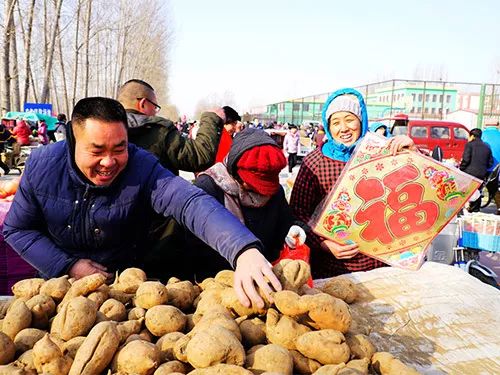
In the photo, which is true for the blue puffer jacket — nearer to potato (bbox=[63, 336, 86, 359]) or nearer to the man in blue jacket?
the man in blue jacket

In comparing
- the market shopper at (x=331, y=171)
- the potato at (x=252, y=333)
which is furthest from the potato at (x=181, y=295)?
the market shopper at (x=331, y=171)

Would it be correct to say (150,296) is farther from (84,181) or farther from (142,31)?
(142,31)

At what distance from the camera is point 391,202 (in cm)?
275

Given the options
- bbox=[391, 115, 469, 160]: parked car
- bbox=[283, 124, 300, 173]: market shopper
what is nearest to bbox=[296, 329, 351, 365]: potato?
bbox=[283, 124, 300, 173]: market shopper

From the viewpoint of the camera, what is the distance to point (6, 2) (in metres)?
16.4

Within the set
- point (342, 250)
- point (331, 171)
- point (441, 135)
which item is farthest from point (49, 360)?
point (441, 135)

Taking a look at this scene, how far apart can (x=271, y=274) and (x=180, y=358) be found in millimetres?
431

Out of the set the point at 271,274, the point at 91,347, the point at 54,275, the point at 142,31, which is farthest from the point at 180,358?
the point at 142,31

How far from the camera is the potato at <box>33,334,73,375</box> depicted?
1420mm

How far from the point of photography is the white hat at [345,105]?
117 inches

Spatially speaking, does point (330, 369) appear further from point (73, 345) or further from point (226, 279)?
point (73, 345)

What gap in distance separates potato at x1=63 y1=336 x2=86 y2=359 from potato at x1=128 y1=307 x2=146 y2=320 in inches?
9.0

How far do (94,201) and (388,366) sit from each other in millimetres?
1470

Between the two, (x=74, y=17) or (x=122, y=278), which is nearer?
(x=122, y=278)
